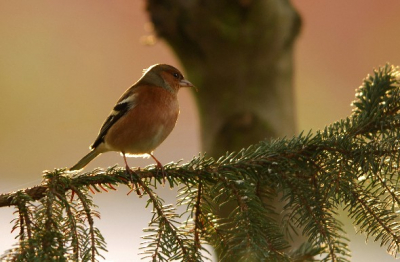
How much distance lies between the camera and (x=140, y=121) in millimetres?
2363

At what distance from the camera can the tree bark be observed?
2760 millimetres

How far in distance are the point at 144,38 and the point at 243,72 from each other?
685 mm

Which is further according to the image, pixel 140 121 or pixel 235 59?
pixel 235 59

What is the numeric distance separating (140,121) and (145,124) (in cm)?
3

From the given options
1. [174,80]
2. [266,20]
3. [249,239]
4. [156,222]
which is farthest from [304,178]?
[266,20]

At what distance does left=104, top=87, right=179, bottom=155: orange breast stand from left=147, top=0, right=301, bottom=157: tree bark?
447mm

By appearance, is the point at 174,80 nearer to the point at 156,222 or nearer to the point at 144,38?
the point at 144,38

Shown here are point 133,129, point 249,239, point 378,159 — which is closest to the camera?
point 249,239

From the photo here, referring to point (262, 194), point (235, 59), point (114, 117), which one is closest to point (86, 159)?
point (114, 117)

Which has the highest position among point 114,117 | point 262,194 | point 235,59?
point 235,59

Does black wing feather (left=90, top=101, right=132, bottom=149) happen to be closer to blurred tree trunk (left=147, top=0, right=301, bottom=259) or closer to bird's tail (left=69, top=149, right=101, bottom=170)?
bird's tail (left=69, top=149, right=101, bottom=170)

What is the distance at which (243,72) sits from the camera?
2871 mm

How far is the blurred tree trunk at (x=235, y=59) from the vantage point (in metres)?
2.76

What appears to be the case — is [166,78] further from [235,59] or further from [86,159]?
[86,159]
